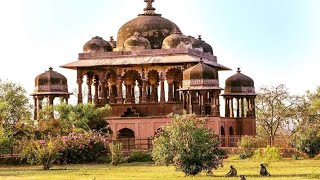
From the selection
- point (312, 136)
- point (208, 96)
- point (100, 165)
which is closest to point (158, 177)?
point (100, 165)

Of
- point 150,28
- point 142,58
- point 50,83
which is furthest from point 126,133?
point 150,28

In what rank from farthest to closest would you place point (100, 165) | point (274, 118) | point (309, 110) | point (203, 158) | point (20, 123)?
point (274, 118), point (309, 110), point (20, 123), point (100, 165), point (203, 158)

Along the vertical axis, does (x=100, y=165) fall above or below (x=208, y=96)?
below

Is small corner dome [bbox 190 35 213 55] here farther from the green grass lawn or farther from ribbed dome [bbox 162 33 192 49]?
the green grass lawn

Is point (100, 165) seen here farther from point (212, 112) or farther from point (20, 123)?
point (212, 112)

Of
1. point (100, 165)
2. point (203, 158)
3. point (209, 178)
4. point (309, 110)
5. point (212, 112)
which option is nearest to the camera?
point (209, 178)

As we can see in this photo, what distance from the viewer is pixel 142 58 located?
5484cm

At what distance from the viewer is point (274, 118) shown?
218 feet

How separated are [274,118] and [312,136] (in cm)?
2186

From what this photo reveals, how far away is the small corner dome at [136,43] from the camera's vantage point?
55312 millimetres

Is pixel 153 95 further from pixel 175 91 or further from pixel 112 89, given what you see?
→ pixel 112 89

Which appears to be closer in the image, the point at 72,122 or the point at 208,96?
the point at 72,122

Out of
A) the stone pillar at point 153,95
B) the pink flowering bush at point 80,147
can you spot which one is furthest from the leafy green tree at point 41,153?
the stone pillar at point 153,95

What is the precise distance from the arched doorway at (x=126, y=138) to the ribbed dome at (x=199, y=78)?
4391 millimetres
